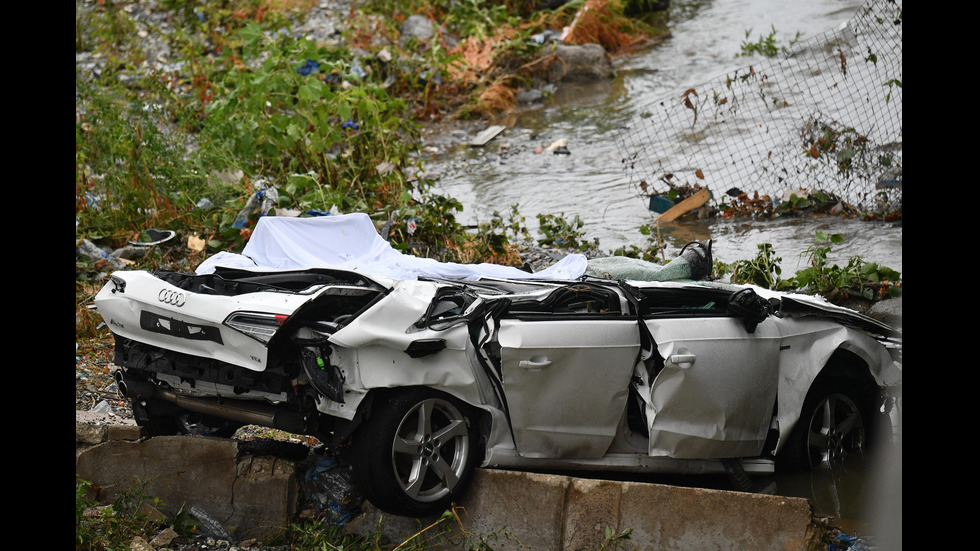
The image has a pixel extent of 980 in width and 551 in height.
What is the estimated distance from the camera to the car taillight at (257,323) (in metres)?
4.07

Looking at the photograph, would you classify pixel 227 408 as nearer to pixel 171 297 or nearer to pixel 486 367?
pixel 171 297

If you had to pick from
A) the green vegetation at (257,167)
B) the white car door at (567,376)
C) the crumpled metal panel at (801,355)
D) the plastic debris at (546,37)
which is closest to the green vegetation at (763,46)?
Result: the plastic debris at (546,37)

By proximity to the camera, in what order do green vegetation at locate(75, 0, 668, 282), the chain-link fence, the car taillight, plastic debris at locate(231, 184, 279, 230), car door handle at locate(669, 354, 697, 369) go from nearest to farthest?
the car taillight, car door handle at locate(669, 354, 697, 369), plastic debris at locate(231, 184, 279, 230), green vegetation at locate(75, 0, 668, 282), the chain-link fence

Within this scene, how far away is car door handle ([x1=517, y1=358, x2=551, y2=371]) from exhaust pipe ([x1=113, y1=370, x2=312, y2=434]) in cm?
105

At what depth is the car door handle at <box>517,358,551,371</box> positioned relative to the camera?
439 centimetres

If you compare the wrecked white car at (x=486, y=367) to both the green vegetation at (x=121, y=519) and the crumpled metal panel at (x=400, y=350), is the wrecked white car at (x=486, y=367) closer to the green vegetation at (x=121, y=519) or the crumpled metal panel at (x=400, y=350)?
the crumpled metal panel at (x=400, y=350)

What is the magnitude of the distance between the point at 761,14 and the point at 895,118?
8.88 meters

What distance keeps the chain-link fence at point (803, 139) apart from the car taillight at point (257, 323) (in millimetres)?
6396

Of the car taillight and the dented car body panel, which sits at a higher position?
the car taillight

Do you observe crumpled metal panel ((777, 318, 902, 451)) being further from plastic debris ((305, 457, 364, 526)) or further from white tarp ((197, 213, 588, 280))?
plastic debris ((305, 457, 364, 526))

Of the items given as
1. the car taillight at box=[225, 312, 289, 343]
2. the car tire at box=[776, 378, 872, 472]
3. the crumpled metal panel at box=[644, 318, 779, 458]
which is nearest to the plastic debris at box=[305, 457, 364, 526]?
the car taillight at box=[225, 312, 289, 343]

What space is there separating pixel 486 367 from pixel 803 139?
703 centimetres

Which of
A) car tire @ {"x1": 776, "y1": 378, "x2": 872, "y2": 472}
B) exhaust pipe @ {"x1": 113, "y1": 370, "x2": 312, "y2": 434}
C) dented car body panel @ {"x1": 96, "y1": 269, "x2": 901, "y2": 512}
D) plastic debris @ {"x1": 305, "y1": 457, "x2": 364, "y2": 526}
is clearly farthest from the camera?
car tire @ {"x1": 776, "y1": 378, "x2": 872, "y2": 472}
